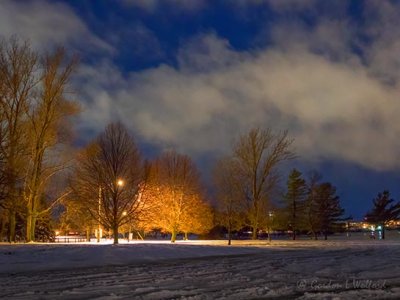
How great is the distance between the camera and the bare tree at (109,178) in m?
43.6

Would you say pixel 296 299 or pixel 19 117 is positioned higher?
pixel 19 117

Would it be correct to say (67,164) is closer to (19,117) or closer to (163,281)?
(19,117)

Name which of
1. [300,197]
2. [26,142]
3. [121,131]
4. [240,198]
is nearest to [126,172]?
[121,131]

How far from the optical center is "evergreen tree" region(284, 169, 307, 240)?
77.4m

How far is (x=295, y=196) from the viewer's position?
78.2 meters

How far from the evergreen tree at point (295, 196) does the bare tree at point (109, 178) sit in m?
37.0

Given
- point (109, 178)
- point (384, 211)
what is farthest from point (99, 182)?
point (384, 211)

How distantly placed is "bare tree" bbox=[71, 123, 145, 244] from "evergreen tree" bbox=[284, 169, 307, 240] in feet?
121

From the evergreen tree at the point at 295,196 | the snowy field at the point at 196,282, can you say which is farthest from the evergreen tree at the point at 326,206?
the snowy field at the point at 196,282

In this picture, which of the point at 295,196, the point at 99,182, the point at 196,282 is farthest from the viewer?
the point at 295,196

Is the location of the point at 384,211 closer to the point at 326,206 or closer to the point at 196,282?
the point at 326,206

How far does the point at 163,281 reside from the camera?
14.3 meters

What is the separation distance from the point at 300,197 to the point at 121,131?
4177 cm

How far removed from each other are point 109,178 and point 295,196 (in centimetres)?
4129
